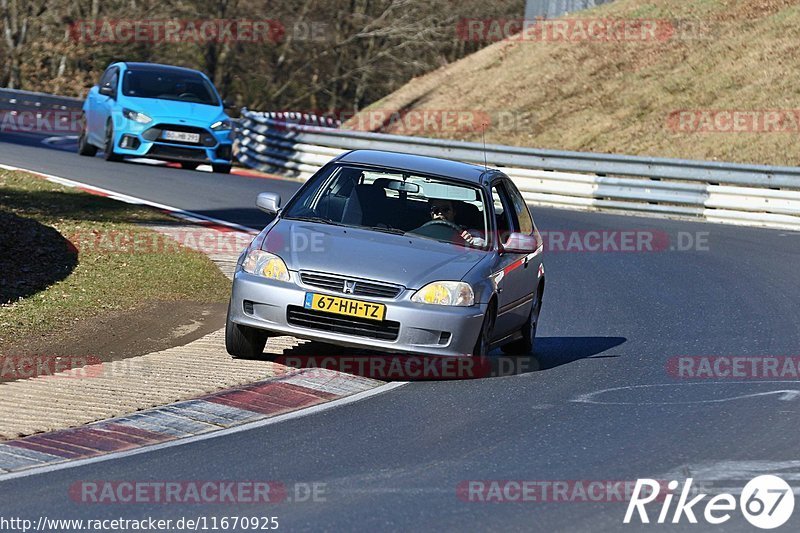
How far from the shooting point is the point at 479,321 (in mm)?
9531

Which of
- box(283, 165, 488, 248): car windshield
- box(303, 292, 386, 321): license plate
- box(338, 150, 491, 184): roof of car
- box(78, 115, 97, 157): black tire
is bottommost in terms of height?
box(78, 115, 97, 157): black tire

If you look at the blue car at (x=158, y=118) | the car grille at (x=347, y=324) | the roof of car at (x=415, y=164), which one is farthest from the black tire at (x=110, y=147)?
the car grille at (x=347, y=324)

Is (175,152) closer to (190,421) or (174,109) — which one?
(174,109)

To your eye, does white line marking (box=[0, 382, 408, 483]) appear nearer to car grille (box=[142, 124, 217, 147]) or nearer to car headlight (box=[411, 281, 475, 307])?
car headlight (box=[411, 281, 475, 307])

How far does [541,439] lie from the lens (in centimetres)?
788

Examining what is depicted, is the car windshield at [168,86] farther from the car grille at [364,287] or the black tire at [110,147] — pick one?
the car grille at [364,287]

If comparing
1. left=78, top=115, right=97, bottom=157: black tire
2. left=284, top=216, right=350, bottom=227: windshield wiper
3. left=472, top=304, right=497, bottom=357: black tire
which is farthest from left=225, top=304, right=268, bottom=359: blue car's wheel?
left=78, top=115, right=97, bottom=157: black tire

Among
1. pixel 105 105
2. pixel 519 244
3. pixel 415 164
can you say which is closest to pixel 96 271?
pixel 415 164

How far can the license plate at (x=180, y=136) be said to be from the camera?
79.4 feet

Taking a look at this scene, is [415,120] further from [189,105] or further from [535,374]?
[535,374]

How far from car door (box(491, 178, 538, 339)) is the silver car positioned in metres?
0.01

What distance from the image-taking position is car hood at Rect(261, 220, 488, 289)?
9367 mm

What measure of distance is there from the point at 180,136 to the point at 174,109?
0.51m

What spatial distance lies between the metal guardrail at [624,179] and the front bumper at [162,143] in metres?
2.52
